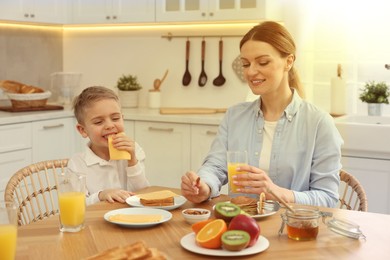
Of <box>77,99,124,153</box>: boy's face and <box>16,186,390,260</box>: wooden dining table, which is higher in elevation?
<box>77,99,124,153</box>: boy's face

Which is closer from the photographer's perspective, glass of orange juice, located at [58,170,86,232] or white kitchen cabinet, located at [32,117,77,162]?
glass of orange juice, located at [58,170,86,232]

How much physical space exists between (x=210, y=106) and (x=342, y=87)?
3.33ft

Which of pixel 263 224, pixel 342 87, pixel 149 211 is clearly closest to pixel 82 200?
pixel 149 211

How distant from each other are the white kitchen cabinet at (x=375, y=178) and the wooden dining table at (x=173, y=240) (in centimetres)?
157

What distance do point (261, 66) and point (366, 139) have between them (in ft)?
4.34

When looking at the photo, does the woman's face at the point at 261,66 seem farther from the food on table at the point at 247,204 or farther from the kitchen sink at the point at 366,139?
the kitchen sink at the point at 366,139

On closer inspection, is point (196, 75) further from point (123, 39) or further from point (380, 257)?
point (380, 257)

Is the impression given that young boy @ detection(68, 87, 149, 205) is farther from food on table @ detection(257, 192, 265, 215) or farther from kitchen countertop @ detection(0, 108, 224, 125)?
kitchen countertop @ detection(0, 108, 224, 125)

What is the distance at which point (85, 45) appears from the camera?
5.03m

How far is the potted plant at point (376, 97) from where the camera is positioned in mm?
3861

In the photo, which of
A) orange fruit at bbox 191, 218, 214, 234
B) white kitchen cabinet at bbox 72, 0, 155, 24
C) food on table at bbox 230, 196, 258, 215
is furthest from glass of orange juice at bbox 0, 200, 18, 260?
white kitchen cabinet at bbox 72, 0, 155, 24

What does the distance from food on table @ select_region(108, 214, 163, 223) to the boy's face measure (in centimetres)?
53

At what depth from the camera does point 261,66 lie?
7.66ft

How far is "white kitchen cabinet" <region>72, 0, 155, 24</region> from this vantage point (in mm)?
4379
